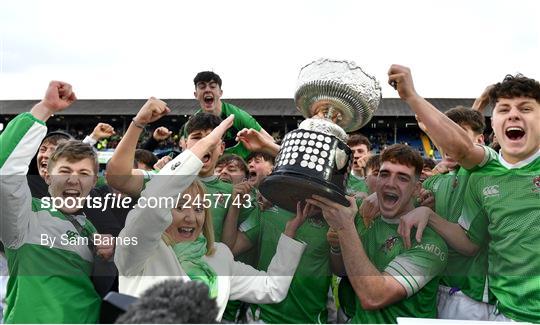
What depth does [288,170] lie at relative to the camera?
1.74 metres

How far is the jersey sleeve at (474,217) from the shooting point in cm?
191

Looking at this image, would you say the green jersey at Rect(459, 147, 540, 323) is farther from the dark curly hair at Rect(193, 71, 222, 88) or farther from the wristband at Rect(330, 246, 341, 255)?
the dark curly hair at Rect(193, 71, 222, 88)

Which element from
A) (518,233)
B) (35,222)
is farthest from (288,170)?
(35,222)

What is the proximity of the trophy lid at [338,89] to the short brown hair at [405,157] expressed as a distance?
0.65 feet

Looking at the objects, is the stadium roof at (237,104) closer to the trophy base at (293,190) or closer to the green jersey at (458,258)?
the green jersey at (458,258)

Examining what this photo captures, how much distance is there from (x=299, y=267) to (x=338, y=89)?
2.36ft

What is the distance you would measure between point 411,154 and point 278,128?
81 cm

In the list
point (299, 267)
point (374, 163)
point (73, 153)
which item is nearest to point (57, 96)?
point (73, 153)

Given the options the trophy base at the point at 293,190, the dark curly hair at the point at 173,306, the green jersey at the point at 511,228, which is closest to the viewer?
the dark curly hair at the point at 173,306

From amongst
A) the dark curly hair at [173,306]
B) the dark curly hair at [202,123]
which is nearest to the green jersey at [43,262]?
the dark curly hair at [202,123]

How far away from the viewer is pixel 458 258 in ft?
6.47

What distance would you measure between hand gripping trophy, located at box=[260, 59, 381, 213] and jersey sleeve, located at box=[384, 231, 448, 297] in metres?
0.34

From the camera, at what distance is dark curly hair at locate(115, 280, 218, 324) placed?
0.81m

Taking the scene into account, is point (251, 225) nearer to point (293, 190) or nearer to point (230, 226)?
point (230, 226)
